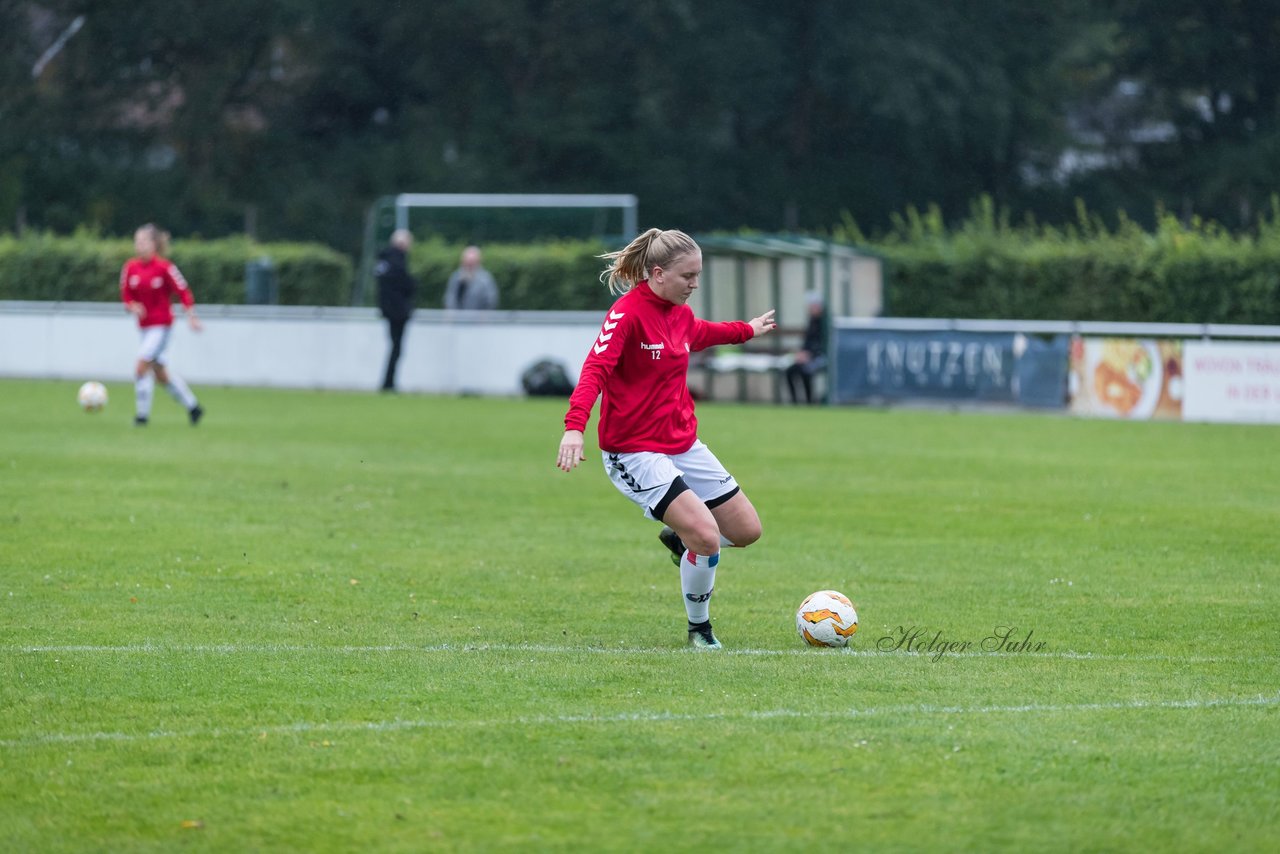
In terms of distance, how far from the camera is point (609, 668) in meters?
7.39

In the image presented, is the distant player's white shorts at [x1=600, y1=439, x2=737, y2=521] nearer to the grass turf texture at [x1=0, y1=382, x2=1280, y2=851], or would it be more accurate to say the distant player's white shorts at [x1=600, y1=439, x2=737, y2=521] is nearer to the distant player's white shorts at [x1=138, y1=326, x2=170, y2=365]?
the grass turf texture at [x1=0, y1=382, x2=1280, y2=851]

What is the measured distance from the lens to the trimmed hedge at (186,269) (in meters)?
34.4

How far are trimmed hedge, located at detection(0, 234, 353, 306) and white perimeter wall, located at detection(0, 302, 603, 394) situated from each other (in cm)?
341

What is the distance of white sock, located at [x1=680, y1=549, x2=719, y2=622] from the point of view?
793 centimetres

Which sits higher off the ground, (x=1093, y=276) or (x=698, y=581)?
(x=1093, y=276)

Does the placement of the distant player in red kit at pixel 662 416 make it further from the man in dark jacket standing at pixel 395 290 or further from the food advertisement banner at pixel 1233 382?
the man in dark jacket standing at pixel 395 290

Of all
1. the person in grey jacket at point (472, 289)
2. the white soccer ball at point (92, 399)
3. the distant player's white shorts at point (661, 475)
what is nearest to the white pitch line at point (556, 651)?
the distant player's white shorts at point (661, 475)

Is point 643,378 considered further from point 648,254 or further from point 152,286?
point 152,286

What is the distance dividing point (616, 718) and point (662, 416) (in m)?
1.88

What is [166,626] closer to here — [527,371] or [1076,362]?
[1076,362]

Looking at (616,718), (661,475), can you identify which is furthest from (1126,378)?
(616,718)

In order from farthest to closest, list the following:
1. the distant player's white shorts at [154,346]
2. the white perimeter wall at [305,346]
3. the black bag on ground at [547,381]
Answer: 1. the white perimeter wall at [305,346]
2. the black bag on ground at [547,381]
3. the distant player's white shorts at [154,346]

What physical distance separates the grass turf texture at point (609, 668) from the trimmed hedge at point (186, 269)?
1880cm

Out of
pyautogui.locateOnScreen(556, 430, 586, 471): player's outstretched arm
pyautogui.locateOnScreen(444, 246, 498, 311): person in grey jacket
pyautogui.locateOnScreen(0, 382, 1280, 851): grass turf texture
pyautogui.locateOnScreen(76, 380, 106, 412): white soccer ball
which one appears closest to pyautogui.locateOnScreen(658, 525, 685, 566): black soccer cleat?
pyautogui.locateOnScreen(0, 382, 1280, 851): grass turf texture
